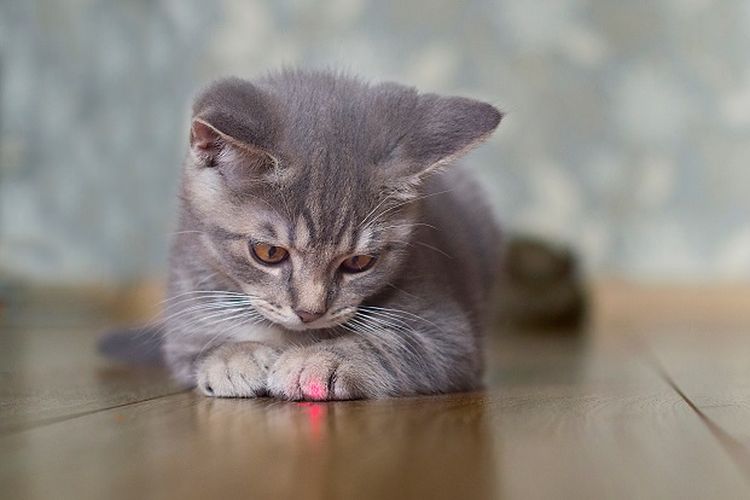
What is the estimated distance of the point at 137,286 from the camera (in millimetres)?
3854

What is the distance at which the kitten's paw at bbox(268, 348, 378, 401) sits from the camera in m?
1.48

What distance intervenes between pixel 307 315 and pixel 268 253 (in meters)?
0.12

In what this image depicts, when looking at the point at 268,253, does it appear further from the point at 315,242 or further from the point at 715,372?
the point at 715,372

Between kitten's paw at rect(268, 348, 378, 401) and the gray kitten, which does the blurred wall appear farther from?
kitten's paw at rect(268, 348, 378, 401)

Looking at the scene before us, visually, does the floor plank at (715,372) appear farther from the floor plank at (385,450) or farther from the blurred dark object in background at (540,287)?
the blurred dark object in background at (540,287)

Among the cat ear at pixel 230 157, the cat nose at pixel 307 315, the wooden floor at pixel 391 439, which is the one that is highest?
the cat ear at pixel 230 157

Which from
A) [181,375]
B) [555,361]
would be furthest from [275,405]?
[555,361]

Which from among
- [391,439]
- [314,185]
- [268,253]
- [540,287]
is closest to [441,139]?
[314,185]

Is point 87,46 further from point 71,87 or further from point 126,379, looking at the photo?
point 126,379

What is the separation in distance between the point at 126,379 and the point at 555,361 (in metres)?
1.01

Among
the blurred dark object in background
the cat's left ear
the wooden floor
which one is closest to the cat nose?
the wooden floor

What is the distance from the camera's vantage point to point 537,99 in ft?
12.4

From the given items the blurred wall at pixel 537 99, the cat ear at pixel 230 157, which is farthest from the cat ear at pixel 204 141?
the blurred wall at pixel 537 99

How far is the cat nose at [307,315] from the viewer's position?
154 centimetres
